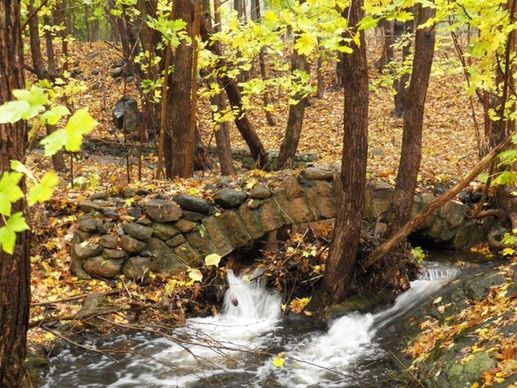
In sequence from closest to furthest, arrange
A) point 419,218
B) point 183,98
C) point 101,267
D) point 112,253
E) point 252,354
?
1. point 252,354
2. point 419,218
3. point 101,267
4. point 112,253
5. point 183,98

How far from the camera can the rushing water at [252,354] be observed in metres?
5.70

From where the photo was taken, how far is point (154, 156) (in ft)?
57.9

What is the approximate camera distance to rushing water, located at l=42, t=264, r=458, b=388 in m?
5.70

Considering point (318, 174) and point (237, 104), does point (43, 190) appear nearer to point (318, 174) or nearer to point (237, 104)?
point (318, 174)

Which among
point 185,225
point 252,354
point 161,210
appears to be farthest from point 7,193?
point 185,225

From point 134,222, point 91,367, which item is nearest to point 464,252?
point 134,222

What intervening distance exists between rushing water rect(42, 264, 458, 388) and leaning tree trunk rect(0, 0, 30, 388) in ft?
6.79

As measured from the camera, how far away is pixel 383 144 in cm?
1588

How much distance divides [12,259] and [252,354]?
3.73 m

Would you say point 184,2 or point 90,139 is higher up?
point 184,2

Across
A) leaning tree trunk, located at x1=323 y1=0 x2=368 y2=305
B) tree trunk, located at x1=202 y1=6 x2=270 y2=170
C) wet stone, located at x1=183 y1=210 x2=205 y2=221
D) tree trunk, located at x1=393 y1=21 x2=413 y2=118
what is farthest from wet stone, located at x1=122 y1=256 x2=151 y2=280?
tree trunk, located at x1=393 y1=21 x2=413 y2=118

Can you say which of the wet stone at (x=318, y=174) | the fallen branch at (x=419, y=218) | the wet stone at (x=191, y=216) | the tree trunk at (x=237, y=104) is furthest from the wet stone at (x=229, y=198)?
the tree trunk at (x=237, y=104)

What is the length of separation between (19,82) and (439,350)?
4.76 meters

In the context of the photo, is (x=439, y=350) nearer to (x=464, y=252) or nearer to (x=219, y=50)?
(x=464, y=252)
